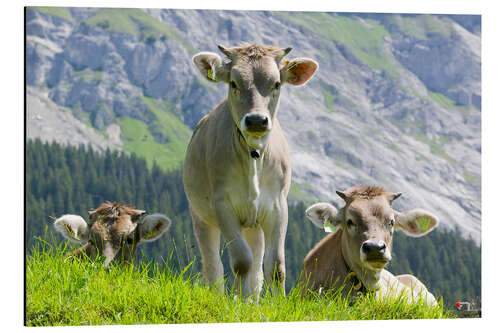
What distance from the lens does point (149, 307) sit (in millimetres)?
7215

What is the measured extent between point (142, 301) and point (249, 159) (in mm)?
1935

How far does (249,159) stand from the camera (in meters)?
7.97

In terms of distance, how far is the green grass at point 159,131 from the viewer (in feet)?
391

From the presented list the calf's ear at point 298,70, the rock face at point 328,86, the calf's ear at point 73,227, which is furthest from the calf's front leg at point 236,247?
the rock face at point 328,86

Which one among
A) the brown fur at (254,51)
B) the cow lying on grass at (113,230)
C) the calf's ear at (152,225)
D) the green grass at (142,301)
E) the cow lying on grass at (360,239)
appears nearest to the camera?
the green grass at (142,301)

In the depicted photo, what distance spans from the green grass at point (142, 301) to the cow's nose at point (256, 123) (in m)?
1.66

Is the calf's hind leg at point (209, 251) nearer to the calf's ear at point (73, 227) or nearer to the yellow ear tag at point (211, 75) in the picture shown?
the calf's ear at point (73, 227)

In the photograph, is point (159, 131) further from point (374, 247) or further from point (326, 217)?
point (374, 247)

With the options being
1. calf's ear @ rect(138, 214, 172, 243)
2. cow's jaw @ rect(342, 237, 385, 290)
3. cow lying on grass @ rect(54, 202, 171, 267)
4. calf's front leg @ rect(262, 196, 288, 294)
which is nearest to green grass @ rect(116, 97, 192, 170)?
cow lying on grass @ rect(54, 202, 171, 267)

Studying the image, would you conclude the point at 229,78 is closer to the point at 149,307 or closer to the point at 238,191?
the point at 238,191
